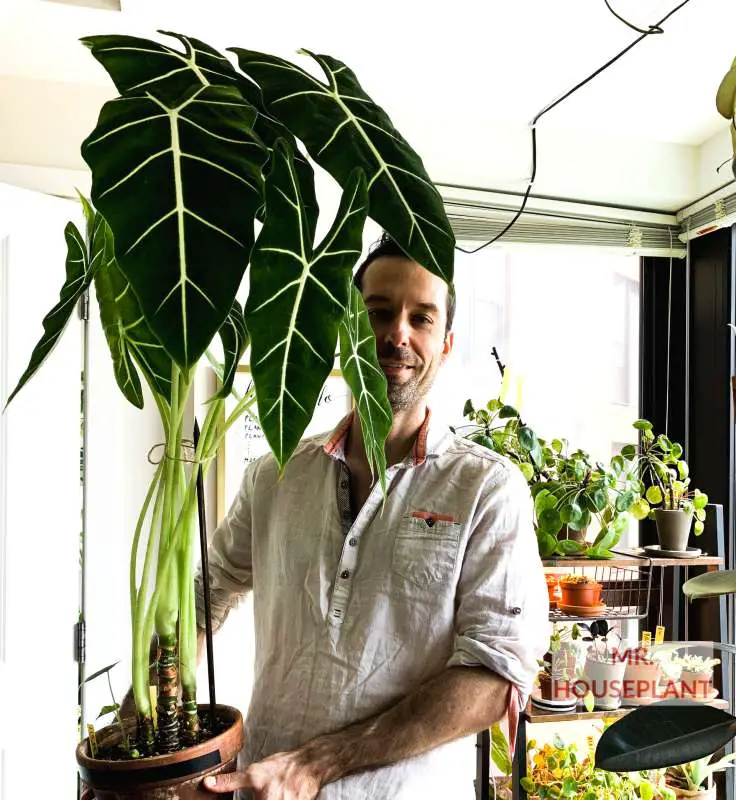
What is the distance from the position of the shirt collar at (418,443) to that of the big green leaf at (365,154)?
0.69 m

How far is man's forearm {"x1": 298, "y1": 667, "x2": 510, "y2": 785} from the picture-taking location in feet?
3.28

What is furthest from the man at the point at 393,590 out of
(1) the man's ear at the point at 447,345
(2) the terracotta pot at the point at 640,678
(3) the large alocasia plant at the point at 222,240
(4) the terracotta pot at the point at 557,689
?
(2) the terracotta pot at the point at 640,678

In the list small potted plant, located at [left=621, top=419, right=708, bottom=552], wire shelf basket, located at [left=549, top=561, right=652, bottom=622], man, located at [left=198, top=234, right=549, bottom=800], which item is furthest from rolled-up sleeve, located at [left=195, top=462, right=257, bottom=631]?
small potted plant, located at [left=621, top=419, right=708, bottom=552]

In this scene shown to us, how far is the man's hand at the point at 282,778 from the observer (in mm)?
798

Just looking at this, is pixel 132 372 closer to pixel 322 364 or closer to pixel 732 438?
pixel 322 364

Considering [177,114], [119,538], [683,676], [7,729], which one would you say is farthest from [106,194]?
[683,676]

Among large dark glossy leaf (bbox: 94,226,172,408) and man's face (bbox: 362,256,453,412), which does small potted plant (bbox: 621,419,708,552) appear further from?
large dark glossy leaf (bbox: 94,226,172,408)

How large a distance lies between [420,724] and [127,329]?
678 millimetres

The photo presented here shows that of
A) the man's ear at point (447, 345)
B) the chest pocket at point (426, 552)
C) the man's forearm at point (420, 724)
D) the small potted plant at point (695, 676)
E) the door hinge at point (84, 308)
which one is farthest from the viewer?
the small potted plant at point (695, 676)

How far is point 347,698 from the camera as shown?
1.09 m

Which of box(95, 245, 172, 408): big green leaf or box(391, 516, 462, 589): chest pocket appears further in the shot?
box(391, 516, 462, 589): chest pocket

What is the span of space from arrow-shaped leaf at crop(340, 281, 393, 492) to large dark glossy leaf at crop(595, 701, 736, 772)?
10.0 inches

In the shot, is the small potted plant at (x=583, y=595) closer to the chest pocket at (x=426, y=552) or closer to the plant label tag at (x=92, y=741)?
the chest pocket at (x=426, y=552)

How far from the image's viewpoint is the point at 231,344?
0.63 meters
